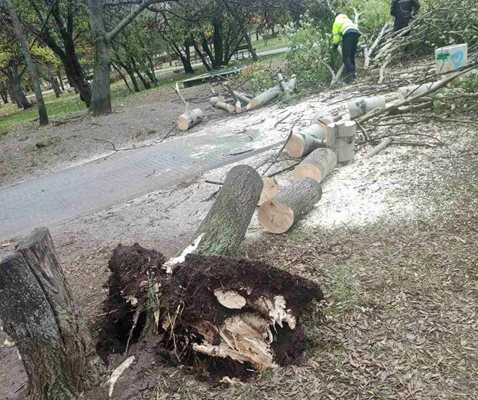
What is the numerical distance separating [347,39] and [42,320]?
8803 mm

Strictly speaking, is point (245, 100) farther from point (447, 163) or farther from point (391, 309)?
point (391, 309)

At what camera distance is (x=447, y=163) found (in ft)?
16.1

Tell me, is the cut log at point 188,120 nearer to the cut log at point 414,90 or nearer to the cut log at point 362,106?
the cut log at point 362,106

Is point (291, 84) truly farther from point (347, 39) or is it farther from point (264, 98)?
point (347, 39)

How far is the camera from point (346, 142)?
5.53 metres

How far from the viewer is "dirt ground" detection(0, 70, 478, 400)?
8.23ft

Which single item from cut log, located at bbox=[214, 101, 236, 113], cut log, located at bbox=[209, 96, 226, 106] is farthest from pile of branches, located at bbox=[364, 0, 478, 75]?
cut log, located at bbox=[209, 96, 226, 106]

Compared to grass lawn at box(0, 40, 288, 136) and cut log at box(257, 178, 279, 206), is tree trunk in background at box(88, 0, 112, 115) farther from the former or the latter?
cut log at box(257, 178, 279, 206)

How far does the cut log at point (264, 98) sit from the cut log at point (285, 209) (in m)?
6.42

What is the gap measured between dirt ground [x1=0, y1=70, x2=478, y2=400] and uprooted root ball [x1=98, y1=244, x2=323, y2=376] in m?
0.13

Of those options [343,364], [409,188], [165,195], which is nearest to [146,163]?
[165,195]

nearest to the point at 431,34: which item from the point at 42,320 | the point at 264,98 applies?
the point at 264,98

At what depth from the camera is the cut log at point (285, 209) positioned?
4.24 metres

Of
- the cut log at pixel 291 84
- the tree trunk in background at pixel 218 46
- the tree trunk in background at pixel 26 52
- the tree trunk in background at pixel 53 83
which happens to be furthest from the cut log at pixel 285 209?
the tree trunk in background at pixel 53 83
